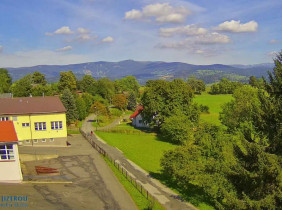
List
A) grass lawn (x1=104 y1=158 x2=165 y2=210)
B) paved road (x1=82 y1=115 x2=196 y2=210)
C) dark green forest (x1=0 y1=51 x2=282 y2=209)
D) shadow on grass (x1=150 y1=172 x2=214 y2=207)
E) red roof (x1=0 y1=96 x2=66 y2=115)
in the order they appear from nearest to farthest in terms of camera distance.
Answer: dark green forest (x1=0 y1=51 x2=282 y2=209) → grass lawn (x1=104 y1=158 x2=165 y2=210) → paved road (x1=82 y1=115 x2=196 y2=210) → shadow on grass (x1=150 y1=172 x2=214 y2=207) → red roof (x1=0 y1=96 x2=66 y2=115)

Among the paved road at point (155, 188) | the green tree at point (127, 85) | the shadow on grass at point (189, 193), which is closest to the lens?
the paved road at point (155, 188)

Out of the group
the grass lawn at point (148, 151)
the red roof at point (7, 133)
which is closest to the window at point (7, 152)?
the red roof at point (7, 133)

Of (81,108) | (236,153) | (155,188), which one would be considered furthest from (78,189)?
(81,108)

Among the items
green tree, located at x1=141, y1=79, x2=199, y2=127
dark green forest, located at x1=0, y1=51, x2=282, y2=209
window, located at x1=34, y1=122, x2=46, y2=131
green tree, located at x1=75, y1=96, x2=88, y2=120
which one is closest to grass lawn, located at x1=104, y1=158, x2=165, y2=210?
dark green forest, located at x1=0, y1=51, x2=282, y2=209

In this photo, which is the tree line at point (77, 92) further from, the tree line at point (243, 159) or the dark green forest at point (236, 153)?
the tree line at point (243, 159)

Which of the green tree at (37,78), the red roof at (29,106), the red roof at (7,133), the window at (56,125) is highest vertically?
the green tree at (37,78)

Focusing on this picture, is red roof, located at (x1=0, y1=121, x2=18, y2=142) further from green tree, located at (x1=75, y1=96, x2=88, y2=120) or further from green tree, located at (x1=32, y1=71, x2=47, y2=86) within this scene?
green tree, located at (x1=32, y1=71, x2=47, y2=86)
